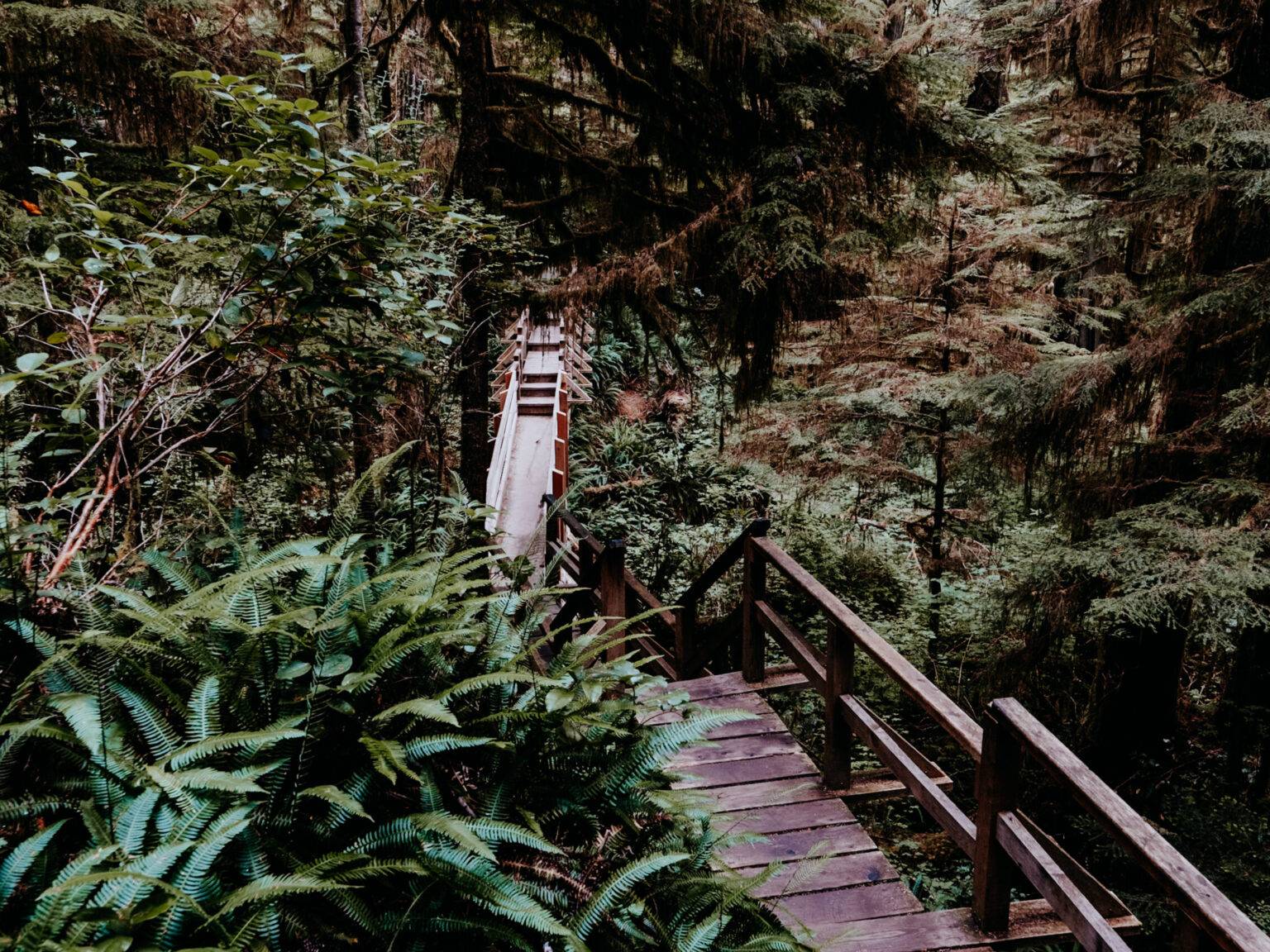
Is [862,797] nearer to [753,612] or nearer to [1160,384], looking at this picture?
[753,612]

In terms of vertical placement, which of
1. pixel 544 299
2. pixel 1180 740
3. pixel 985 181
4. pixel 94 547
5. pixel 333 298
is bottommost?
pixel 1180 740

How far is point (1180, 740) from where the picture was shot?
7625mm

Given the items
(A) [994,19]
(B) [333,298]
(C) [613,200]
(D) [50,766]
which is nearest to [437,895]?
(D) [50,766]

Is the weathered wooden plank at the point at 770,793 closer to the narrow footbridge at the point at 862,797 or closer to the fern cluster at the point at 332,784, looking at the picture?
the narrow footbridge at the point at 862,797

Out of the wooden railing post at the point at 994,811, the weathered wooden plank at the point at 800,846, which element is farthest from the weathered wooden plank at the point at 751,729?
the wooden railing post at the point at 994,811

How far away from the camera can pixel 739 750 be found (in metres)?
4.31

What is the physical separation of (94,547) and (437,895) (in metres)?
2.06

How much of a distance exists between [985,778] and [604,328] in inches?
236

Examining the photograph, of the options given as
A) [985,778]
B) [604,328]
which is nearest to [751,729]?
[985,778]

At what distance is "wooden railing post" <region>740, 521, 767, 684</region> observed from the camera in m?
4.94

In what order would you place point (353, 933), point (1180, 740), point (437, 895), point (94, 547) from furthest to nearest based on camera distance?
point (1180, 740) → point (94, 547) → point (437, 895) → point (353, 933)

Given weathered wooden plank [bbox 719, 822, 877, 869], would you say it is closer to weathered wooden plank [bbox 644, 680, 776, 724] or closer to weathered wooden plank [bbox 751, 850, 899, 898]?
weathered wooden plank [bbox 751, 850, 899, 898]

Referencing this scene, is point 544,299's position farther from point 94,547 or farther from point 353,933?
point 353,933

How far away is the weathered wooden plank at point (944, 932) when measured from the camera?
2900 millimetres
